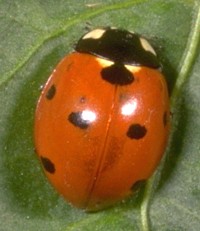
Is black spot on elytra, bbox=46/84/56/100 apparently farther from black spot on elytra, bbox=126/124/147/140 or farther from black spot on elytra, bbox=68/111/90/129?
black spot on elytra, bbox=126/124/147/140

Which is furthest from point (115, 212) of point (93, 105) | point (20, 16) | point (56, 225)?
point (20, 16)

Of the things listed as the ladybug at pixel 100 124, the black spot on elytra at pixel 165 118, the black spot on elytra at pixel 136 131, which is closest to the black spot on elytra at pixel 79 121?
the ladybug at pixel 100 124

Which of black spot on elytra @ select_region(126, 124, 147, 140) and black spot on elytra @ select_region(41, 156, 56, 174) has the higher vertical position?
black spot on elytra @ select_region(126, 124, 147, 140)

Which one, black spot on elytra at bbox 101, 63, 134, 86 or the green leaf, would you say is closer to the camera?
black spot on elytra at bbox 101, 63, 134, 86

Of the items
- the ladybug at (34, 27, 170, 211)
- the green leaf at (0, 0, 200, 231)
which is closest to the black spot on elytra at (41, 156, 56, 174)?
the ladybug at (34, 27, 170, 211)

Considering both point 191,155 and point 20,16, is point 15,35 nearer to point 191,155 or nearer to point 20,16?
point 20,16

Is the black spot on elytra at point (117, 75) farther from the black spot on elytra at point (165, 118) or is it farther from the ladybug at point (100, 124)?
the black spot on elytra at point (165, 118)
